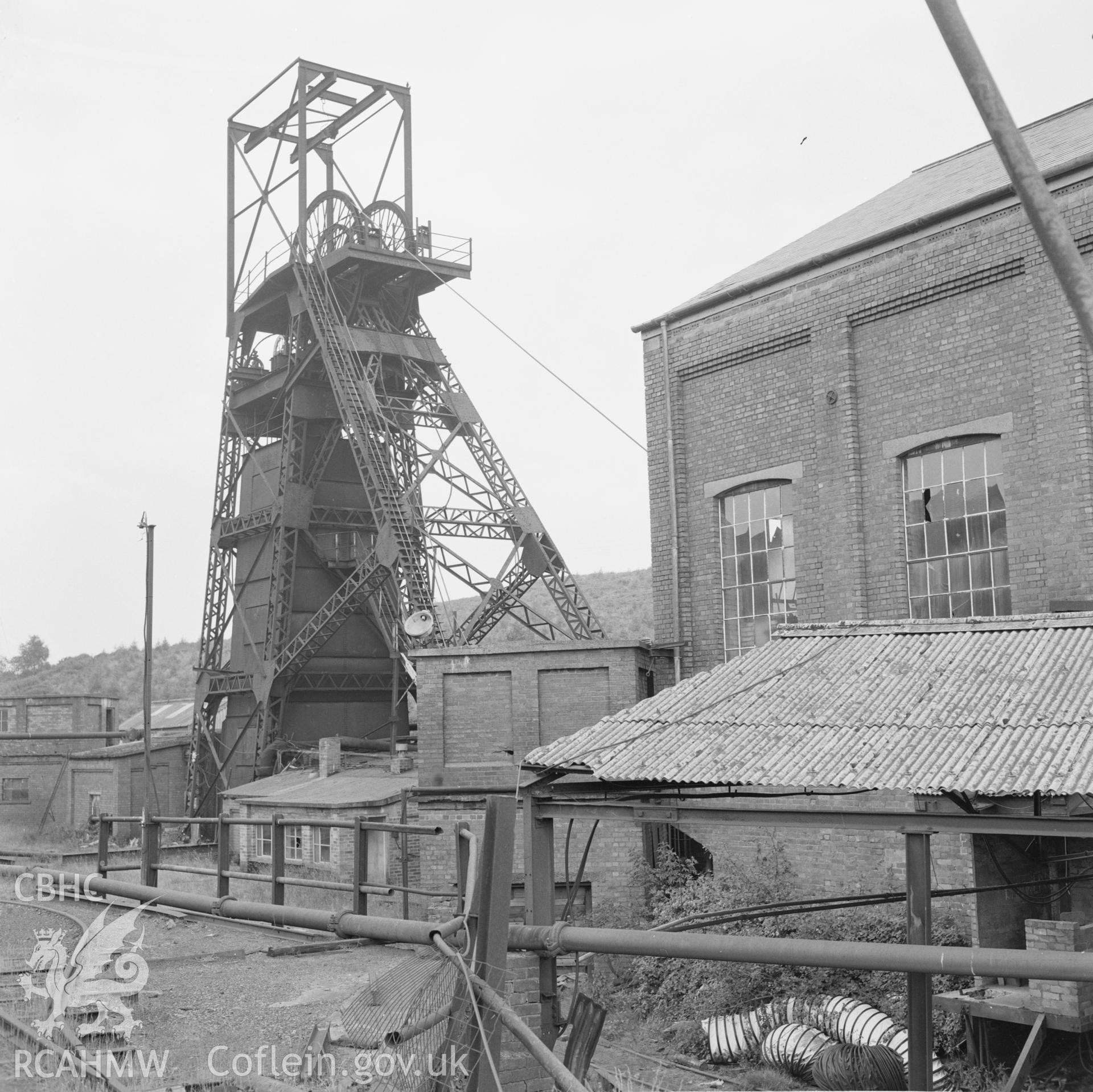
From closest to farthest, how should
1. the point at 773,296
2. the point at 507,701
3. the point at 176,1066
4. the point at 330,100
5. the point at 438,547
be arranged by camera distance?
the point at 176,1066, the point at 773,296, the point at 507,701, the point at 438,547, the point at 330,100

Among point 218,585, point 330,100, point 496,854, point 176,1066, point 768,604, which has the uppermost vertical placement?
point 330,100

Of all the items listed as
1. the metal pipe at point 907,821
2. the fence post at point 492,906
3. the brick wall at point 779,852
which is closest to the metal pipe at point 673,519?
the brick wall at point 779,852

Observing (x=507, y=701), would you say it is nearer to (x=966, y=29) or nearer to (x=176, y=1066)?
(x=176, y=1066)

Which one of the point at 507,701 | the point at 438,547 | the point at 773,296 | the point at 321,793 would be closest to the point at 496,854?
the point at 773,296

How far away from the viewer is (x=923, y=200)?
693 inches

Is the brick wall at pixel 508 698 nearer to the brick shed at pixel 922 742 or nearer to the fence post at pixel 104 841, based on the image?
the fence post at pixel 104 841

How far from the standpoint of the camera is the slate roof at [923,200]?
15.5 metres

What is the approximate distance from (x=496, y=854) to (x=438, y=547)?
Answer: 24388 millimetres

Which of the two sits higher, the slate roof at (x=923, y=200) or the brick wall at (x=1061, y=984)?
the slate roof at (x=923, y=200)

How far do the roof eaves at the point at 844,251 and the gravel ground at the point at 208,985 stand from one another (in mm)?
Result: 10771

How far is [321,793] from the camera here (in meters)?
24.9

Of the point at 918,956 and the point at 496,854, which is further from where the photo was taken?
the point at 496,854

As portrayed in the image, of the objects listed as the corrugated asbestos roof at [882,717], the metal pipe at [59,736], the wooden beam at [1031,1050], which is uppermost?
the corrugated asbestos roof at [882,717]

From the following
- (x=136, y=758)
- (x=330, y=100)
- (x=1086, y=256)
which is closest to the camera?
(x=1086, y=256)
